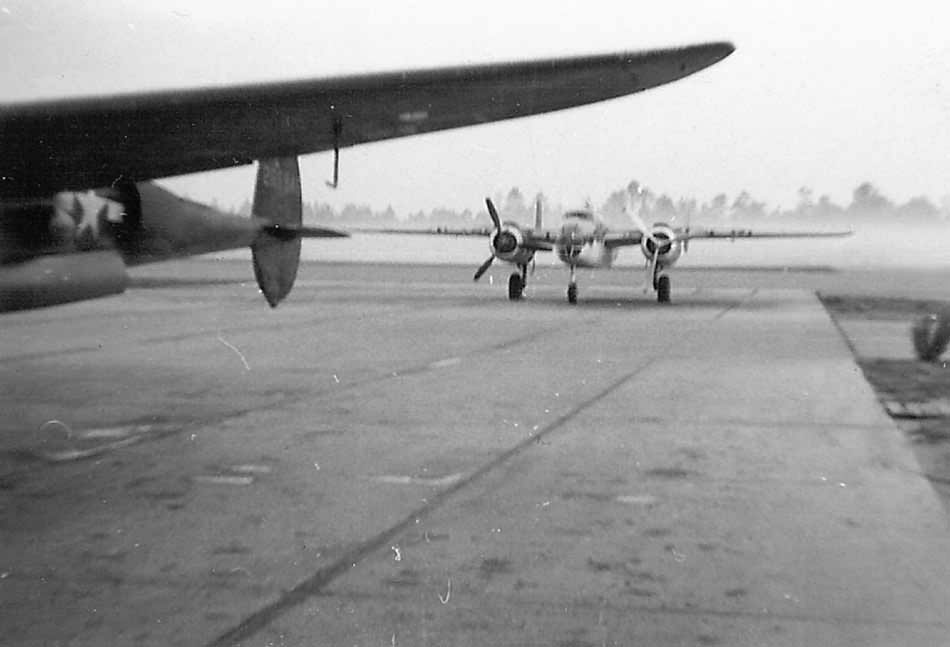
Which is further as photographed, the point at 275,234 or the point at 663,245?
the point at 663,245

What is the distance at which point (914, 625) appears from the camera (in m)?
3.68

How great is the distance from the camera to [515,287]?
89.8 feet

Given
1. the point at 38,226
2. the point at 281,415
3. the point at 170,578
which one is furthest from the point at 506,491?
the point at 38,226

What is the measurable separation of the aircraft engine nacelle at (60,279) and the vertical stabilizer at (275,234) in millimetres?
3026

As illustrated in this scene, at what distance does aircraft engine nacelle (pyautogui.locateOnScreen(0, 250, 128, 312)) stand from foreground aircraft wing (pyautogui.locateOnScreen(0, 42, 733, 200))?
5.38 ft

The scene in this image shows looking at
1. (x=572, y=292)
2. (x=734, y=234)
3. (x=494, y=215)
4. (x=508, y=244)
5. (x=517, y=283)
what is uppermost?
(x=494, y=215)

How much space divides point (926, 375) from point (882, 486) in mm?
6058

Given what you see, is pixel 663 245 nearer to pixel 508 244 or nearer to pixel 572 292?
pixel 572 292

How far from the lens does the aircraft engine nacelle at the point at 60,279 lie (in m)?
8.59

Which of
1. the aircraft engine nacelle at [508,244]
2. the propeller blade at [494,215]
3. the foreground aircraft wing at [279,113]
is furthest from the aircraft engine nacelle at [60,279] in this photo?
the propeller blade at [494,215]

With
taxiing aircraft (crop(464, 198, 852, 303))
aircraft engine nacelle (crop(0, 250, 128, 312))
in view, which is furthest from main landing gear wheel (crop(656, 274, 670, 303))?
aircraft engine nacelle (crop(0, 250, 128, 312))

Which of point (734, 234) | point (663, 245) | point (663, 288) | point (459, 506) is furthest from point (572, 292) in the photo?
point (459, 506)

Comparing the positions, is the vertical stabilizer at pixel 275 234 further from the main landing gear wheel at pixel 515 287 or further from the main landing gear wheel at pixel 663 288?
the main landing gear wheel at pixel 663 288

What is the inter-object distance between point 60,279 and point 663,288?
64.2ft
